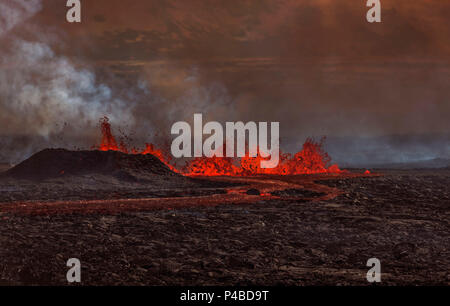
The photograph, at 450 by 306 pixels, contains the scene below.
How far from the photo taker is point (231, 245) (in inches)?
396

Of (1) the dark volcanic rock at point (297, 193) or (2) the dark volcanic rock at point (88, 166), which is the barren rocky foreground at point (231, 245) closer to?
(1) the dark volcanic rock at point (297, 193)

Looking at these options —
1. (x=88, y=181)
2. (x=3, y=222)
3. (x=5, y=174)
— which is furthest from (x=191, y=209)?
(x=5, y=174)

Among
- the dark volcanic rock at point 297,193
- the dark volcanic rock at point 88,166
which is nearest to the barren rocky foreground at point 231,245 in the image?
the dark volcanic rock at point 297,193

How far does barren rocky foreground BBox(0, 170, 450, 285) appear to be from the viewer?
25.2ft

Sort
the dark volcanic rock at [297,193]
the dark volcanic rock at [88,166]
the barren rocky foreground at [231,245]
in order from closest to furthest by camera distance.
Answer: the barren rocky foreground at [231,245]
the dark volcanic rock at [297,193]
the dark volcanic rock at [88,166]

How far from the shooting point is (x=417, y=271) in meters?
8.23

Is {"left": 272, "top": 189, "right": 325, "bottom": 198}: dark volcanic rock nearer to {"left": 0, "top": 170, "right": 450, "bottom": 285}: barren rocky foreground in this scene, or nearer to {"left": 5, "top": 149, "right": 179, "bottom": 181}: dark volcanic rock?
{"left": 0, "top": 170, "right": 450, "bottom": 285}: barren rocky foreground

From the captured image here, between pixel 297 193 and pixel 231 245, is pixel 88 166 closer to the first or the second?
pixel 297 193

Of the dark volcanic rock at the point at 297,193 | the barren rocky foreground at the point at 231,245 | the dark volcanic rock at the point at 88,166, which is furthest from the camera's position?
the dark volcanic rock at the point at 88,166

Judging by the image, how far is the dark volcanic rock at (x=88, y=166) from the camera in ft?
94.1

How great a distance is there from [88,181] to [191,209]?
12771mm

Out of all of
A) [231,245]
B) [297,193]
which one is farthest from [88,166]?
[231,245]

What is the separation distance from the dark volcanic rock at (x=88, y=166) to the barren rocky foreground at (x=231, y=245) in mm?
14518
